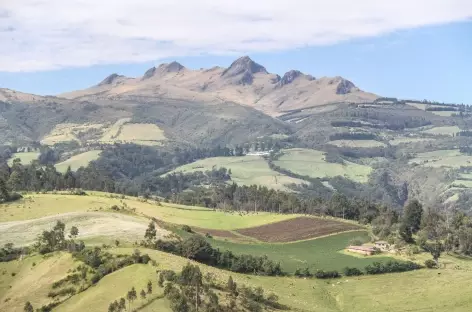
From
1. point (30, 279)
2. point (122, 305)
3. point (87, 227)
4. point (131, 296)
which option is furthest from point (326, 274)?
point (30, 279)


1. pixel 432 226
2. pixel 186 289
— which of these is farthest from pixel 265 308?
pixel 432 226

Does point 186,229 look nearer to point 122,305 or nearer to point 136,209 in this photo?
point 136,209

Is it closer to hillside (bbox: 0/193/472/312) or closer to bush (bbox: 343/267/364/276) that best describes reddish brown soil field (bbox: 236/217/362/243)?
hillside (bbox: 0/193/472/312)

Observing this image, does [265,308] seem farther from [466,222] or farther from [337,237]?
[466,222]

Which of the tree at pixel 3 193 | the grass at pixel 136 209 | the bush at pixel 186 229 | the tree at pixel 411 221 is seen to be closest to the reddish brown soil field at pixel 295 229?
the grass at pixel 136 209

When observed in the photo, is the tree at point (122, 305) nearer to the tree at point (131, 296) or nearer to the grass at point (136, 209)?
the tree at point (131, 296)

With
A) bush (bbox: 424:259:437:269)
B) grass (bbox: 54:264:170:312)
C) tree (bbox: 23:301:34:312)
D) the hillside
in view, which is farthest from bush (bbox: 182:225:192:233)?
tree (bbox: 23:301:34:312)
